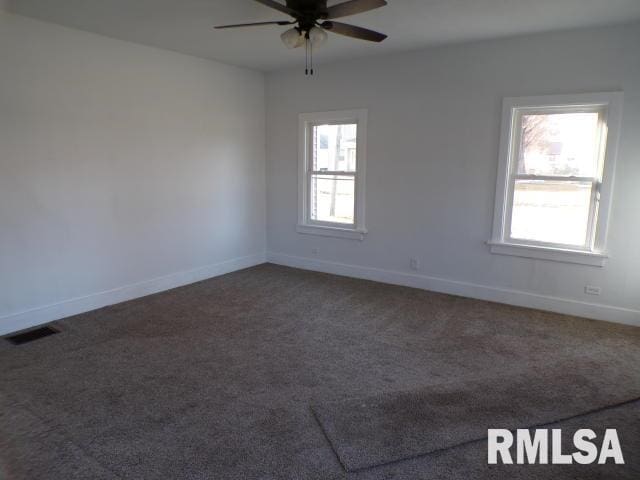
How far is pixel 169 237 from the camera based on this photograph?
503 cm

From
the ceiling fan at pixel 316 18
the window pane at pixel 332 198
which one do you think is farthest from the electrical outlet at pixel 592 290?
the ceiling fan at pixel 316 18

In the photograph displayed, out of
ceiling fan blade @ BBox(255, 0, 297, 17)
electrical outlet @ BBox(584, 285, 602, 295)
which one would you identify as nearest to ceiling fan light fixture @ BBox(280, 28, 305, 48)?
ceiling fan blade @ BBox(255, 0, 297, 17)

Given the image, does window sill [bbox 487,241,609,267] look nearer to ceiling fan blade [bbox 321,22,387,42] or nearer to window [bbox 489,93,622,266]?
window [bbox 489,93,622,266]

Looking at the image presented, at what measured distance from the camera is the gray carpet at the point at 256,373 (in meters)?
2.19

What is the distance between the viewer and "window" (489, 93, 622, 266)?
4.00m

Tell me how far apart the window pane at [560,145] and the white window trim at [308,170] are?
5.92ft

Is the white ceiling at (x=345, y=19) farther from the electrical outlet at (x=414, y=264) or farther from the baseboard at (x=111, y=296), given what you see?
the baseboard at (x=111, y=296)

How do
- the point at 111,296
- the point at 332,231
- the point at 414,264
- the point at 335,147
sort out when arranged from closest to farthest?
the point at 111,296 < the point at 414,264 < the point at 335,147 < the point at 332,231

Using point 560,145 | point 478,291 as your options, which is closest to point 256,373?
point 478,291

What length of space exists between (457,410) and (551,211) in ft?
8.57

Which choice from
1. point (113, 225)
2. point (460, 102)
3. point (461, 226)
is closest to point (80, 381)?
point (113, 225)

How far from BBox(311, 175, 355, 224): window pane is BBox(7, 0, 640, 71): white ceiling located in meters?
1.69

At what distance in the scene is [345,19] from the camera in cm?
371

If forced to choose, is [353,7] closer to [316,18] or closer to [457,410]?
[316,18]
